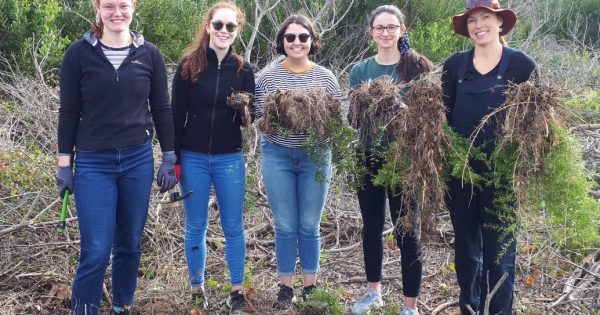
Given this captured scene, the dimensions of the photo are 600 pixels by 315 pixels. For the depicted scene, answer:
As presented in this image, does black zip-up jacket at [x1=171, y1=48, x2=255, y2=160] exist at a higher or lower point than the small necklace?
lower

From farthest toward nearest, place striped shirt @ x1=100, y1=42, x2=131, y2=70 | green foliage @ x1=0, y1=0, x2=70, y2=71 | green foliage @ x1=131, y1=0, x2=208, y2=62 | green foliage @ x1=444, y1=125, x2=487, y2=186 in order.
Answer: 1. green foliage @ x1=131, y1=0, x2=208, y2=62
2. green foliage @ x1=0, y1=0, x2=70, y2=71
3. striped shirt @ x1=100, y1=42, x2=131, y2=70
4. green foliage @ x1=444, y1=125, x2=487, y2=186

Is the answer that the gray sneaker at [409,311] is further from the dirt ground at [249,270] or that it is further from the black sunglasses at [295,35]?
the black sunglasses at [295,35]

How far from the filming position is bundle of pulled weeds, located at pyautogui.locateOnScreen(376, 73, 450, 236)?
316 cm

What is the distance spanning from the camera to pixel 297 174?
12.3 ft

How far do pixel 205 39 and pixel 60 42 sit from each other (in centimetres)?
495

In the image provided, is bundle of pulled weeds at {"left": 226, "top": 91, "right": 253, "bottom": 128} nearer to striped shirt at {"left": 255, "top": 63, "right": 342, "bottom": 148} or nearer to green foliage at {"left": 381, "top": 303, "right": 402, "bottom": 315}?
striped shirt at {"left": 255, "top": 63, "right": 342, "bottom": 148}

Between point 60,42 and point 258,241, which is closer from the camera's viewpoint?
point 258,241

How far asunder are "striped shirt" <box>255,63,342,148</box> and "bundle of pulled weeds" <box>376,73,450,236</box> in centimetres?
60

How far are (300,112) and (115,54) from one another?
1072 millimetres

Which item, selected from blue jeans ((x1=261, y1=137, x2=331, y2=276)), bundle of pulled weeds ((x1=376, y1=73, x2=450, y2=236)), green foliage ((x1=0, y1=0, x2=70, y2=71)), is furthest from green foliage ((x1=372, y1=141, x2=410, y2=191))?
green foliage ((x1=0, y1=0, x2=70, y2=71))

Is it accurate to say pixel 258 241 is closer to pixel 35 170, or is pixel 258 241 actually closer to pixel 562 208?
pixel 35 170

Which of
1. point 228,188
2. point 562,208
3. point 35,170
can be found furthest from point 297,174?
point 35,170

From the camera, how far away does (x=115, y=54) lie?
3.26 m

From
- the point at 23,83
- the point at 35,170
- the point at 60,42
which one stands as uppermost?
the point at 60,42
